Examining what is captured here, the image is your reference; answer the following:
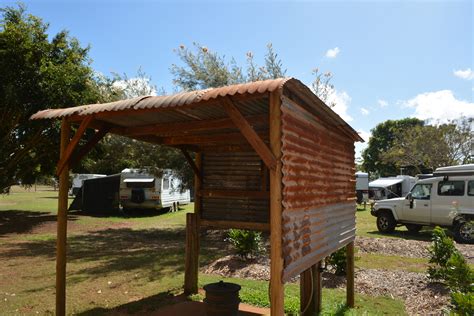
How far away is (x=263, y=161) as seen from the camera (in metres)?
4.63

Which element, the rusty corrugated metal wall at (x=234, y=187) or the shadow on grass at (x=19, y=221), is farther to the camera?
the shadow on grass at (x=19, y=221)

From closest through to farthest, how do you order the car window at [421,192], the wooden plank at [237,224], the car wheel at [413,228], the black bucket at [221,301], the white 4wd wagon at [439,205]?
the black bucket at [221,301] → the wooden plank at [237,224] → the white 4wd wagon at [439,205] → the car window at [421,192] → the car wheel at [413,228]

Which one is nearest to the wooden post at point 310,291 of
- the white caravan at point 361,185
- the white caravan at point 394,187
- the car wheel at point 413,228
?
the car wheel at point 413,228

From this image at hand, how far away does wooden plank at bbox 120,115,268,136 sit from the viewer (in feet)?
16.0

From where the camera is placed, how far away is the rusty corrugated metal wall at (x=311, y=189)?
3.74m

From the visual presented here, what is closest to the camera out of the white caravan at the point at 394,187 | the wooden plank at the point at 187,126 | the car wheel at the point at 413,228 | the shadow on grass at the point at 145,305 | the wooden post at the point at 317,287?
the wooden plank at the point at 187,126

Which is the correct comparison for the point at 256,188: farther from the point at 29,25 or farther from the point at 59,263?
the point at 29,25

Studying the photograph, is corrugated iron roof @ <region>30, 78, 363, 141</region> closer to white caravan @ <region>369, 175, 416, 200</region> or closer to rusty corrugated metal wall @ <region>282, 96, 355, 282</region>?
rusty corrugated metal wall @ <region>282, 96, 355, 282</region>

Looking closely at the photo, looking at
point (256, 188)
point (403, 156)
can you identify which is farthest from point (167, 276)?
point (403, 156)

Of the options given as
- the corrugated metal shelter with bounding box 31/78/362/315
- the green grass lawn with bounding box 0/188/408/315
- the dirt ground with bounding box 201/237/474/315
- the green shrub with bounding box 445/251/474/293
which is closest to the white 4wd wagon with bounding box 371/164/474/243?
the dirt ground with bounding box 201/237/474/315

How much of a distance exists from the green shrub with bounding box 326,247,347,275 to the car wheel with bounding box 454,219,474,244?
7.20 m

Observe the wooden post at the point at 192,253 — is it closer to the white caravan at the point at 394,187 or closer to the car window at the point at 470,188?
the car window at the point at 470,188

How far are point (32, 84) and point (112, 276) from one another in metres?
9.71

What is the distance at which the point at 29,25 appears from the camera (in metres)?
15.2
